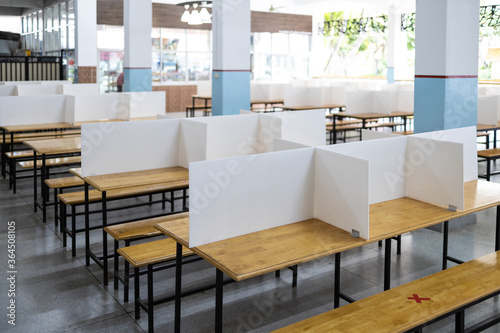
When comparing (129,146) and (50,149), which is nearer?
(129,146)

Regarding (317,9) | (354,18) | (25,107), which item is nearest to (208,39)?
(317,9)

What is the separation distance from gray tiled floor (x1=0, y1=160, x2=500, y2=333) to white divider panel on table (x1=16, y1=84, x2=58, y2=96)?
4.14 metres

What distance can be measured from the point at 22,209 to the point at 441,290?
4190mm

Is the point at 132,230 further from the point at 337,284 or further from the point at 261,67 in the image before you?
the point at 261,67

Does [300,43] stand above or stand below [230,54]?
above

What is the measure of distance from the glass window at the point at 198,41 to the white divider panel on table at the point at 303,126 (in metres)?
9.71

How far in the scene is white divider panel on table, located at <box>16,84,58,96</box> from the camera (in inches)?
316

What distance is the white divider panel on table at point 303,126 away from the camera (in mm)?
4809

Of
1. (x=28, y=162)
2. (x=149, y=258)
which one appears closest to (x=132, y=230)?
(x=149, y=258)

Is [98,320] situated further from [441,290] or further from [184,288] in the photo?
[441,290]

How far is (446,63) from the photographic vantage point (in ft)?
15.5

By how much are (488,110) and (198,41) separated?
370 inches

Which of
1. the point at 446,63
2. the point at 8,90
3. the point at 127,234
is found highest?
the point at 446,63

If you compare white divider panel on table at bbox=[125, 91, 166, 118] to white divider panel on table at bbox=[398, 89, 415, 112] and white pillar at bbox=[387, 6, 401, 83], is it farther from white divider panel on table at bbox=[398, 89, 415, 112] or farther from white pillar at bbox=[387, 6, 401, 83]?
white pillar at bbox=[387, 6, 401, 83]
